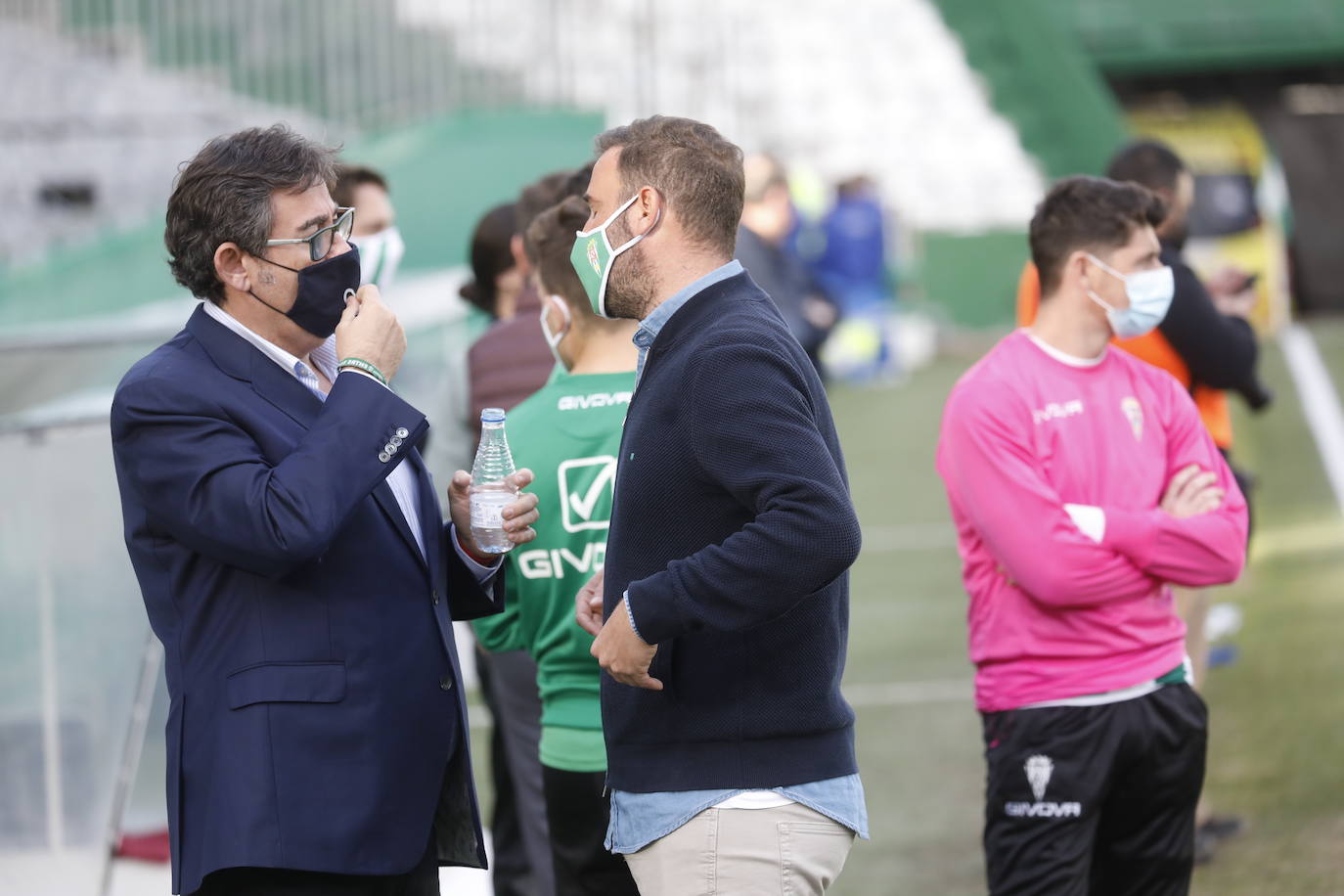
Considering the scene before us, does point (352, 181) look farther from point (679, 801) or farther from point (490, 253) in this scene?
point (679, 801)

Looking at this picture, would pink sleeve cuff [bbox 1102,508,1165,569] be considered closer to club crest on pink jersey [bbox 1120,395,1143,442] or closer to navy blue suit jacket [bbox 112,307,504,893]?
club crest on pink jersey [bbox 1120,395,1143,442]

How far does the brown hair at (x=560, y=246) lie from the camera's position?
3754 millimetres

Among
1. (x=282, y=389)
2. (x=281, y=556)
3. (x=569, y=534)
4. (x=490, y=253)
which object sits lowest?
(x=490, y=253)

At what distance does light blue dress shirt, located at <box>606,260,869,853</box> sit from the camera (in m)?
2.74

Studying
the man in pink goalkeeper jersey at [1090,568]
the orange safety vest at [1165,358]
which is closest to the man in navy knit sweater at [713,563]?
the man in pink goalkeeper jersey at [1090,568]

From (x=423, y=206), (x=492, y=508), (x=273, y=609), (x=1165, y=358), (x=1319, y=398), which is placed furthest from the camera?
(x=1319, y=398)

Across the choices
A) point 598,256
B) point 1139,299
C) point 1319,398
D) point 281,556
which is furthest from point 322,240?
point 1319,398

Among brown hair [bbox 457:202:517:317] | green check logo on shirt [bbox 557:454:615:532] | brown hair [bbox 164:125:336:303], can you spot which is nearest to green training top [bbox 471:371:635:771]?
green check logo on shirt [bbox 557:454:615:532]

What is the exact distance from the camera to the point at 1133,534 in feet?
12.0

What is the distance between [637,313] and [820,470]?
473mm

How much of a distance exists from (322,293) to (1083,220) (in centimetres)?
188

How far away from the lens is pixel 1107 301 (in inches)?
153

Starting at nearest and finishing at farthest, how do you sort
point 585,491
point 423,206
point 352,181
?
point 585,491, point 352,181, point 423,206

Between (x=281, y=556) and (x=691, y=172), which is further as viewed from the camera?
(x=691, y=172)
